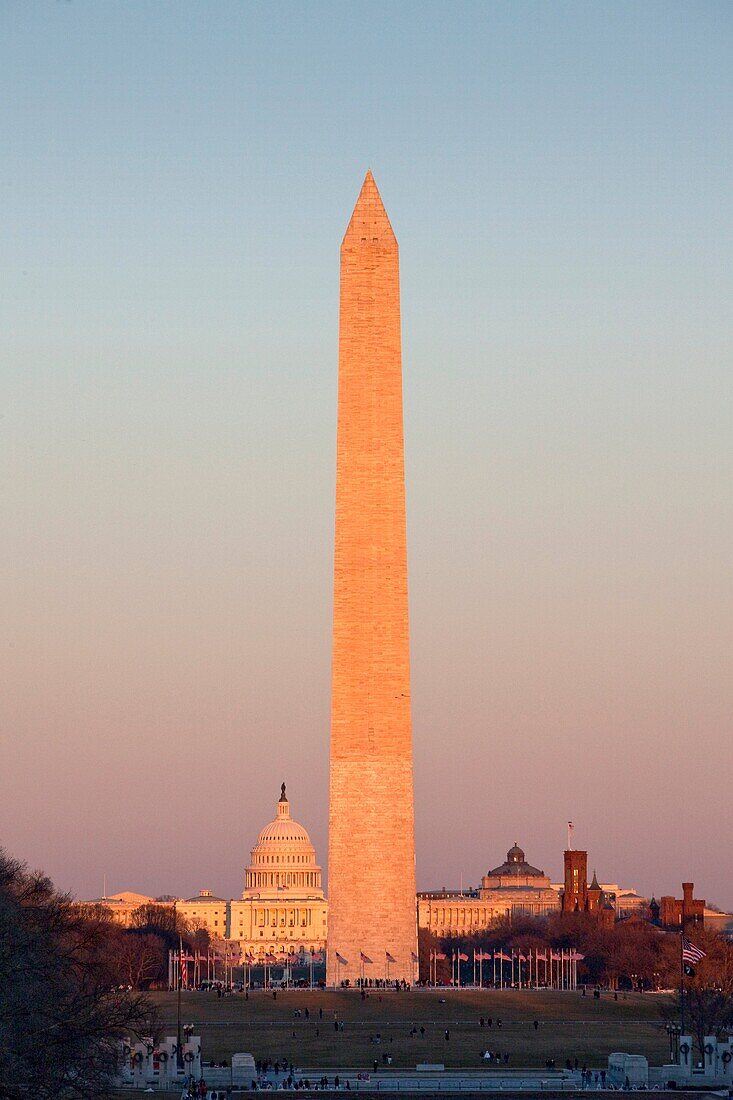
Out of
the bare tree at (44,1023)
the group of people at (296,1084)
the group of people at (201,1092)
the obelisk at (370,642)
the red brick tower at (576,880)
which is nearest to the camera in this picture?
the bare tree at (44,1023)

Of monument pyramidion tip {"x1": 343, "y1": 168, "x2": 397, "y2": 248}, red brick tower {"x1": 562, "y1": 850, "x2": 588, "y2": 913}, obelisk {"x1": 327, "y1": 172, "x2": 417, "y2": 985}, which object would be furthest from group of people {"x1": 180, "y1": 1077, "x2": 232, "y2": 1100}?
red brick tower {"x1": 562, "y1": 850, "x2": 588, "y2": 913}

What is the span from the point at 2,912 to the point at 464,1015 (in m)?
38.1

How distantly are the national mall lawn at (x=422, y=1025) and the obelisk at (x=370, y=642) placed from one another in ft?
13.1

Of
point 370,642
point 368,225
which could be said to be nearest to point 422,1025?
point 370,642

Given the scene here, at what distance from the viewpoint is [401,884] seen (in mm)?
90000

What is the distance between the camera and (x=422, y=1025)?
265 ft

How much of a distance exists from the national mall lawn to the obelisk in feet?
13.1

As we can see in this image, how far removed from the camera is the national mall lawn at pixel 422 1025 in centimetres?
7206

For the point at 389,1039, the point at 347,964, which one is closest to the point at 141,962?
the point at 347,964

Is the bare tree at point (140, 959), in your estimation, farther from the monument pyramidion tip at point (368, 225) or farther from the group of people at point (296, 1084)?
the group of people at point (296, 1084)

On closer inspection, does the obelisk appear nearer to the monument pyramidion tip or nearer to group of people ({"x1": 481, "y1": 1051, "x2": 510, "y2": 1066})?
the monument pyramidion tip

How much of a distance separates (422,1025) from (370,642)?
14.7 m

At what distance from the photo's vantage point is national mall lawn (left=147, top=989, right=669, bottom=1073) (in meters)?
72.1

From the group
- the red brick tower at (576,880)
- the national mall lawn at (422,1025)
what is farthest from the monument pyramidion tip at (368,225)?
the red brick tower at (576,880)
